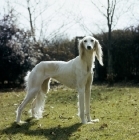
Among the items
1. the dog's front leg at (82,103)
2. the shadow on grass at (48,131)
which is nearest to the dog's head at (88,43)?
the dog's front leg at (82,103)

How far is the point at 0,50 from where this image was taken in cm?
1585

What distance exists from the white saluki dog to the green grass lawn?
1.16 ft

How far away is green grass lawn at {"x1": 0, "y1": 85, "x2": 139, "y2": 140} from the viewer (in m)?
5.44

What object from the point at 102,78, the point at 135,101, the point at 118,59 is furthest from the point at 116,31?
the point at 135,101

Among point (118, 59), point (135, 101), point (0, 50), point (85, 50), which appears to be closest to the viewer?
point (85, 50)

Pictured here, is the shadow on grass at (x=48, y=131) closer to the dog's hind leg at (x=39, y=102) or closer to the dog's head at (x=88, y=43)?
the dog's hind leg at (x=39, y=102)

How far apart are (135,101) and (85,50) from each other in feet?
12.1

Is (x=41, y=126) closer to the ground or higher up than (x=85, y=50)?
closer to the ground

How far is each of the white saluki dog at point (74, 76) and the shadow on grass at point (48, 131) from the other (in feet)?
1.18

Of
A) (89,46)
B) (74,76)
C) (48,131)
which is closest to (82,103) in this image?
(74,76)

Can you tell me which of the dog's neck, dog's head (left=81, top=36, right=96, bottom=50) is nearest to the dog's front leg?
the dog's neck

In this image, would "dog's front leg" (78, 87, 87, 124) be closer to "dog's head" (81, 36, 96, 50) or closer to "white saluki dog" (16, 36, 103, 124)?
"white saluki dog" (16, 36, 103, 124)

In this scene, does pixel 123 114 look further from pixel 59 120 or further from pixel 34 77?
pixel 34 77

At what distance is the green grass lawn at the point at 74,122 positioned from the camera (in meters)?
5.44
